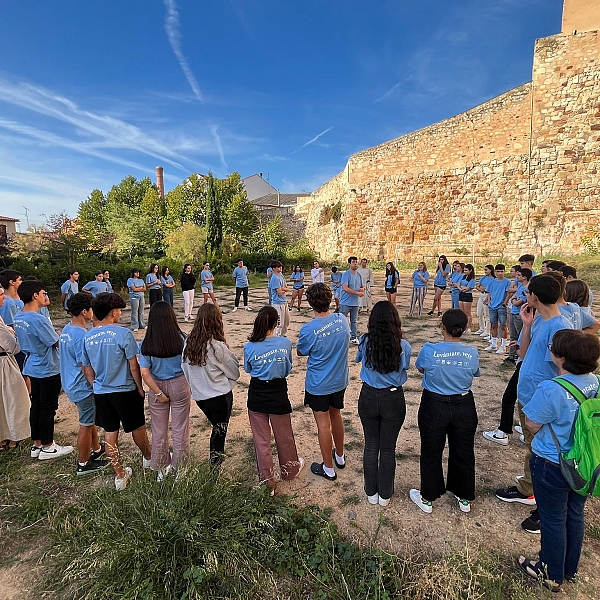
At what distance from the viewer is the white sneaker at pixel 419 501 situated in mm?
2906

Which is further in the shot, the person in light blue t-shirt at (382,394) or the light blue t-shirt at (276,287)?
the light blue t-shirt at (276,287)

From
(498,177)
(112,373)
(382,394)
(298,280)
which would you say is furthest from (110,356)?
(498,177)

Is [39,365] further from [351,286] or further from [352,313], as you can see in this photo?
[351,286]

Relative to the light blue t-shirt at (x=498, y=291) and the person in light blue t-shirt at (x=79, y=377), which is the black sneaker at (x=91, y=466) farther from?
the light blue t-shirt at (x=498, y=291)

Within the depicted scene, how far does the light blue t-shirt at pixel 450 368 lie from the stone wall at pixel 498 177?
17403mm

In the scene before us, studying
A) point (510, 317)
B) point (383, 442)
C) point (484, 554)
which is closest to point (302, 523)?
point (383, 442)

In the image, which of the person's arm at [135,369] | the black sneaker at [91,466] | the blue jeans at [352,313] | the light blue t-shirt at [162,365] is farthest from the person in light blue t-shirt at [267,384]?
the blue jeans at [352,313]

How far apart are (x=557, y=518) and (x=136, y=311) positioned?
345 inches

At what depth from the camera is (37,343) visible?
365 centimetres

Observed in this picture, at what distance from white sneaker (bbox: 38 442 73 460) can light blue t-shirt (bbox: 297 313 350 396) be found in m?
2.69

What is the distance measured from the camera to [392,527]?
2770mm

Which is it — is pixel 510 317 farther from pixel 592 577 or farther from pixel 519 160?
pixel 519 160

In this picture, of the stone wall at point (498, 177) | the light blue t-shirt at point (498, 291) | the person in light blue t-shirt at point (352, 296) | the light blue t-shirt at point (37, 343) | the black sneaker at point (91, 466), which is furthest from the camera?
the stone wall at point (498, 177)

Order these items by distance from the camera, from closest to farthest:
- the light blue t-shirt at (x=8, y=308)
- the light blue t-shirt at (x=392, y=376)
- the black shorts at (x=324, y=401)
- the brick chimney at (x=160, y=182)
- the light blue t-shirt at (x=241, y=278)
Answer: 1. the light blue t-shirt at (x=392, y=376)
2. the black shorts at (x=324, y=401)
3. the light blue t-shirt at (x=8, y=308)
4. the light blue t-shirt at (x=241, y=278)
5. the brick chimney at (x=160, y=182)
